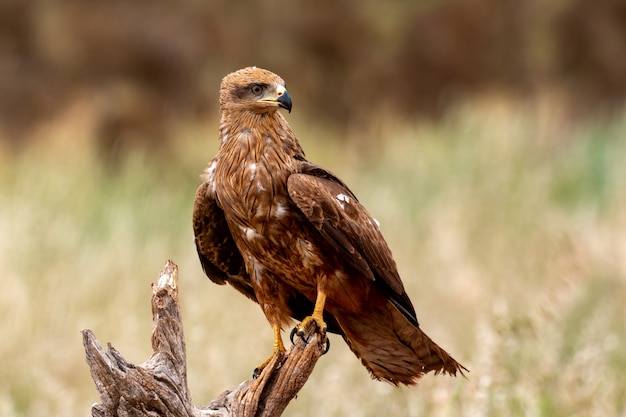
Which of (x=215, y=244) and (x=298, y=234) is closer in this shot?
(x=298, y=234)

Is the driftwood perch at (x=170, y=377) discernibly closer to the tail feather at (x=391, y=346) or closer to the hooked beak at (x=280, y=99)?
the tail feather at (x=391, y=346)

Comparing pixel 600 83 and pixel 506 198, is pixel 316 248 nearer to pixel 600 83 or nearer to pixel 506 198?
pixel 506 198

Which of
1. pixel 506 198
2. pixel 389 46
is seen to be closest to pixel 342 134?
pixel 389 46

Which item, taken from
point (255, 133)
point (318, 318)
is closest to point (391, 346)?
point (318, 318)

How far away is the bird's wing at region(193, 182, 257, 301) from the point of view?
3379 mm

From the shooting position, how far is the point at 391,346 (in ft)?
11.0

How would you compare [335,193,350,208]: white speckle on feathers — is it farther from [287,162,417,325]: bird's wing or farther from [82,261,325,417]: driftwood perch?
[82,261,325,417]: driftwood perch

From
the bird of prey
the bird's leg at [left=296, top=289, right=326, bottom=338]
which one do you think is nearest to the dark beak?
the bird of prey

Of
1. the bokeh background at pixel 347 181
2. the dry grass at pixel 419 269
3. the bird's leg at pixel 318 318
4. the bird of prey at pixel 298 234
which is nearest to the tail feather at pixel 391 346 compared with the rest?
the bird of prey at pixel 298 234

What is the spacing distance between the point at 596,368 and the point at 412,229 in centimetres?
410

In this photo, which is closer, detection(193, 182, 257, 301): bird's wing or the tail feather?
the tail feather

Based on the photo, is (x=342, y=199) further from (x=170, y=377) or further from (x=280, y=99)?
(x=170, y=377)

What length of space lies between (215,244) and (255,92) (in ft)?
1.75

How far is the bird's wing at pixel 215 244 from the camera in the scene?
338 centimetres
